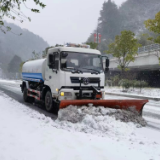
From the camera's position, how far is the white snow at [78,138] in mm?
3582

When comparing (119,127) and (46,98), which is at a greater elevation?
(46,98)

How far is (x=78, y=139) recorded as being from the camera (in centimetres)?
439

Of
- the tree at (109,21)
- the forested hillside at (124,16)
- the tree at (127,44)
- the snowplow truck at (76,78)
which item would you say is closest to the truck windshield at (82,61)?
the snowplow truck at (76,78)

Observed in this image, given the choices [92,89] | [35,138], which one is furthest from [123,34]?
[35,138]

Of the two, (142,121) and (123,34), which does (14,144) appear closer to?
(142,121)

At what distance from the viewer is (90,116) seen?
18.1 feet

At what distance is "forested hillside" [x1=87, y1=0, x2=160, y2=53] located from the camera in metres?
90.8

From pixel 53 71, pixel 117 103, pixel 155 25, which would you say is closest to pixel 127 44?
pixel 155 25

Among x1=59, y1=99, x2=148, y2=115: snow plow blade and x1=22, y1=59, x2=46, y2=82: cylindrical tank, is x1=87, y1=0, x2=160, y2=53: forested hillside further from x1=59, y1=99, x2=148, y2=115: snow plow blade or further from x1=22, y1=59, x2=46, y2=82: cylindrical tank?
x1=59, y1=99, x2=148, y2=115: snow plow blade

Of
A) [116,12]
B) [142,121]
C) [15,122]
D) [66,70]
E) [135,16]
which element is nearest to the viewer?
[15,122]

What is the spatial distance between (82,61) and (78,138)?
362 centimetres

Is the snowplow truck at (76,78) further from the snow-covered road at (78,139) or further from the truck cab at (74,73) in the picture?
the snow-covered road at (78,139)

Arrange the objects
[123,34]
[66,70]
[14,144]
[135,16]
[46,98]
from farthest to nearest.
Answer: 1. [135,16]
2. [123,34]
3. [46,98]
4. [66,70]
5. [14,144]

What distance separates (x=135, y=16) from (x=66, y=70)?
351 feet
